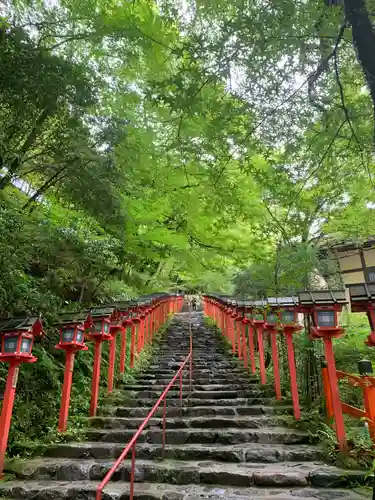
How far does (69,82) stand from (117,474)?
624cm

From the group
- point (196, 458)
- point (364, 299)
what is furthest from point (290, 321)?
point (196, 458)

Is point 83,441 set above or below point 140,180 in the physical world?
below

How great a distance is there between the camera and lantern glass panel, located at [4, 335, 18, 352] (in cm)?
550

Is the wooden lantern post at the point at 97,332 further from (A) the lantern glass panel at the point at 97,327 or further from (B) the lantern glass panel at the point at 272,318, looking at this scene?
(B) the lantern glass panel at the point at 272,318

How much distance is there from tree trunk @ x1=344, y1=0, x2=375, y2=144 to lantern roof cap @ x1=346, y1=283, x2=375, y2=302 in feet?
9.16

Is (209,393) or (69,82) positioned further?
(209,393)

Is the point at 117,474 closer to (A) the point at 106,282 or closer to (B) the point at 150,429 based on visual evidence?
(B) the point at 150,429

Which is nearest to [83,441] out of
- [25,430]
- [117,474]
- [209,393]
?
[25,430]

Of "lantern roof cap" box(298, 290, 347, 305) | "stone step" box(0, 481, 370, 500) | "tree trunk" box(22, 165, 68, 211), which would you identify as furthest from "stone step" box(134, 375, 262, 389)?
"tree trunk" box(22, 165, 68, 211)

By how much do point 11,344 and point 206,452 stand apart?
3.63m

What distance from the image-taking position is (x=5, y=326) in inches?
222

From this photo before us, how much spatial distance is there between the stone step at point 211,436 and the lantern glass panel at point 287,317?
2033 millimetres

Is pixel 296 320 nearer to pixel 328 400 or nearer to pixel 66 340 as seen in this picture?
pixel 328 400

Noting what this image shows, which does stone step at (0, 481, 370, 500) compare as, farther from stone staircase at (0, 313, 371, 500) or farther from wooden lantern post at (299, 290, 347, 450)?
wooden lantern post at (299, 290, 347, 450)
